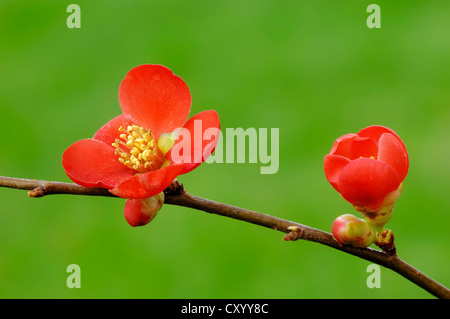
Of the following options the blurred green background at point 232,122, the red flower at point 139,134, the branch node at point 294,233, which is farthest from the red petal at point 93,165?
the blurred green background at point 232,122

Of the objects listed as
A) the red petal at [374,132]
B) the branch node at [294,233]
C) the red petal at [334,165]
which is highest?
the red petal at [374,132]

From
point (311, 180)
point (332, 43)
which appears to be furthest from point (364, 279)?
point (332, 43)

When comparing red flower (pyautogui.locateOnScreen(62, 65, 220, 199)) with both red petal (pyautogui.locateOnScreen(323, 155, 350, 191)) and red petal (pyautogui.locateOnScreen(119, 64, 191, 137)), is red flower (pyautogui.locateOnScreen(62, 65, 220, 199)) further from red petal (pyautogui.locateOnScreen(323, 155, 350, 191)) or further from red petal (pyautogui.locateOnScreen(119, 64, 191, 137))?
red petal (pyautogui.locateOnScreen(323, 155, 350, 191))

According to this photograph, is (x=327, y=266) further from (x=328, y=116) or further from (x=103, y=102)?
(x=103, y=102)

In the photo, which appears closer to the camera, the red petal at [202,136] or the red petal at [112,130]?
the red petal at [202,136]

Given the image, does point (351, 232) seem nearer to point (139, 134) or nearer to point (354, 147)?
point (354, 147)

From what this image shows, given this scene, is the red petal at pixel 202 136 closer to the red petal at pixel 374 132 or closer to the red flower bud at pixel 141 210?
the red flower bud at pixel 141 210
